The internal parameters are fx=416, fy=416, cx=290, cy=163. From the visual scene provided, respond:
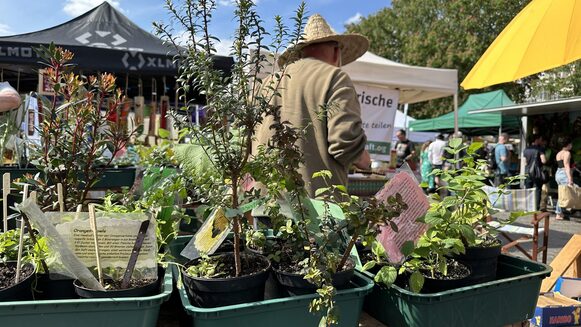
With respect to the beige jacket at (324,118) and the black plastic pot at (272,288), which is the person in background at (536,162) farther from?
the black plastic pot at (272,288)

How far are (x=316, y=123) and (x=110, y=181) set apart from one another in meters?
1.63

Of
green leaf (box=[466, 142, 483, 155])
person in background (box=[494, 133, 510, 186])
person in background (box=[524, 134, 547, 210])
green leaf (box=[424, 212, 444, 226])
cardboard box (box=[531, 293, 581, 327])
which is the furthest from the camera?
person in background (box=[494, 133, 510, 186])

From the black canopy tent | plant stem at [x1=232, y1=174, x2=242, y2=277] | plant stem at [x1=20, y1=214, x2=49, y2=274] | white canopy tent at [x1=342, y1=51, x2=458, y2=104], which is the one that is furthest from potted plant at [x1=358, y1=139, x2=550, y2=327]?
white canopy tent at [x1=342, y1=51, x2=458, y2=104]

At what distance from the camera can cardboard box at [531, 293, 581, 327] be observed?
2111mm

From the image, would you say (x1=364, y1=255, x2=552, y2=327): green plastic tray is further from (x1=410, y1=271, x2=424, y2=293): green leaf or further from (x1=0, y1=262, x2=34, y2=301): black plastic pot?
(x1=0, y1=262, x2=34, y2=301): black plastic pot

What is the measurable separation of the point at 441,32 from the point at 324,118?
63.9 ft

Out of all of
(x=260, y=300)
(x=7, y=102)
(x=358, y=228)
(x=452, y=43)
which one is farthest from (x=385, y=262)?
(x=452, y=43)

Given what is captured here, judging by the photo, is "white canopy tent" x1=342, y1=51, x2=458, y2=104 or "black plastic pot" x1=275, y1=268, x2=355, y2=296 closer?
"black plastic pot" x1=275, y1=268, x2=355, y2=296

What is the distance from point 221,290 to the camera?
88 centimetres

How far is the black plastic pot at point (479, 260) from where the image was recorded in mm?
1142

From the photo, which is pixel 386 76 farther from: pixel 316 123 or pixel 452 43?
pixel 452 43

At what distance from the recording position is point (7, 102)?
5.99 feet

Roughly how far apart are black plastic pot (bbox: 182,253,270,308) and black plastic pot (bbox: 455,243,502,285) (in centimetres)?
60

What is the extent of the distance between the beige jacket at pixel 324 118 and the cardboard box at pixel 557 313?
1.24 metres
